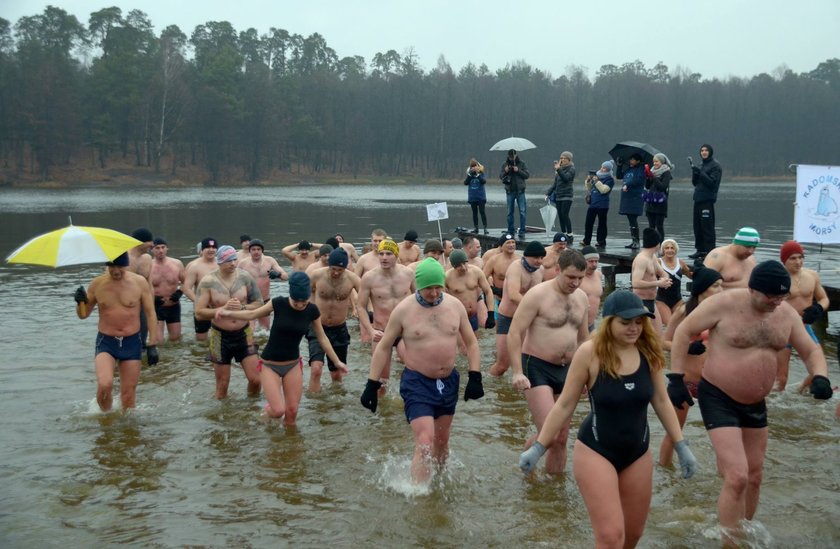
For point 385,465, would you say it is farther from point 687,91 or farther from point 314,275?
point 687,91

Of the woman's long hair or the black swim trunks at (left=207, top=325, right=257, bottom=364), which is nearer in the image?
the woman's long hair

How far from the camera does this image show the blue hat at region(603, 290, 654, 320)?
4680 mm

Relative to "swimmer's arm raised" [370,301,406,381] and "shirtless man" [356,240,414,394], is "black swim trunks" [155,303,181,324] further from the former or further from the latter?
"swimmer's arm raised" [370,301,406,381]

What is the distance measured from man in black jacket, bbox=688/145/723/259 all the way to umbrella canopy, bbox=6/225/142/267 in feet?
32.4

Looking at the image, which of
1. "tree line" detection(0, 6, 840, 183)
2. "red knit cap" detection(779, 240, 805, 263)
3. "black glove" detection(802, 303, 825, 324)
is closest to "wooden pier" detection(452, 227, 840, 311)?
"black glove" detection(802, 303, 825, 324)

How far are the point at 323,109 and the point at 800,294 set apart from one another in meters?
95.3

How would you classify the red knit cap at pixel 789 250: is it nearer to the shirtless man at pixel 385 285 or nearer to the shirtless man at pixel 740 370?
the shirtless man at pixel 740 370

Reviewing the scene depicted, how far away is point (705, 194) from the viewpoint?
585 inches

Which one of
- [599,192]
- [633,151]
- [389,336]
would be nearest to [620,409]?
[389,336]

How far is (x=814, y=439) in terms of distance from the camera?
8.09 m

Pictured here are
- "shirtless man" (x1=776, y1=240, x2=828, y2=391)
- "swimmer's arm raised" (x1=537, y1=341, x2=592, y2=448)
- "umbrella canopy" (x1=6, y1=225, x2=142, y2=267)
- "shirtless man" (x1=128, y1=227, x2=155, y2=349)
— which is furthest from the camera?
"shirtless man" (x1=128, y1=227, x2=155, y2=349)

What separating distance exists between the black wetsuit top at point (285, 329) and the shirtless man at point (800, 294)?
5196mm

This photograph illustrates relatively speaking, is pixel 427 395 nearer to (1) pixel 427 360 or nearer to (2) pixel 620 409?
(1) pixel 427 360

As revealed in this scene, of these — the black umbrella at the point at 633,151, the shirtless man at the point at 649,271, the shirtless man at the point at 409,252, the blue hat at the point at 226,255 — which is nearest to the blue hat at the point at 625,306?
the blue hat at the point at 226,255
